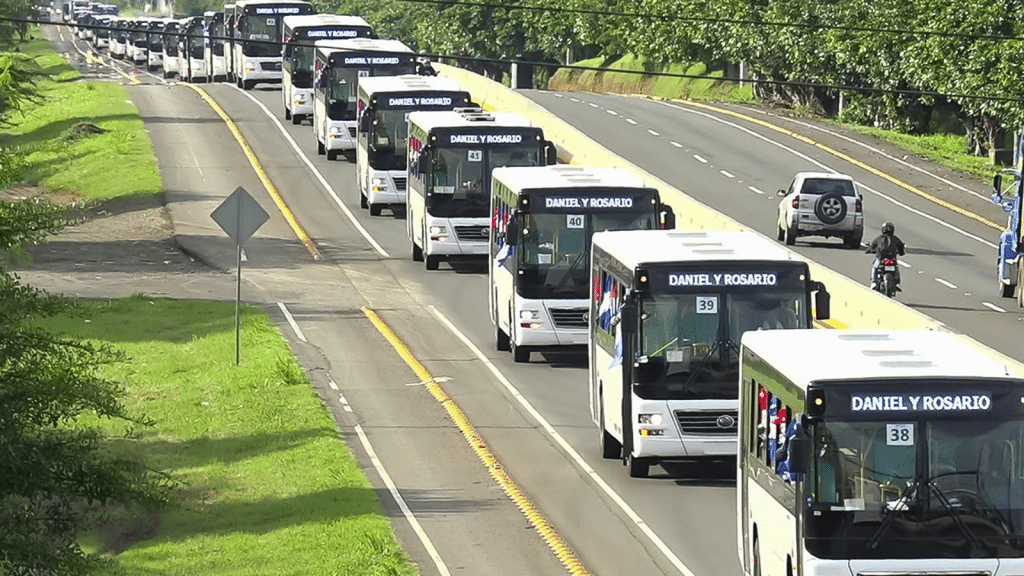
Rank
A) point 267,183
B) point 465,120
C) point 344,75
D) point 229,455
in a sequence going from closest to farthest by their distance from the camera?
point 229,455
point 465,120
point 344,75
point 267,183

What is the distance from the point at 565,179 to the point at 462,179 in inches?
373

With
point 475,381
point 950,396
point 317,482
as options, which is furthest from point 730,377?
point 475,381

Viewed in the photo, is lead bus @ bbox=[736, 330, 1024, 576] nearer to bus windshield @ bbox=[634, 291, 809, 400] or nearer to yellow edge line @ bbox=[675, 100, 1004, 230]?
bus windshield @ bbox=[634, 291, 809, 400]

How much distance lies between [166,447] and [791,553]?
1362 centimetres

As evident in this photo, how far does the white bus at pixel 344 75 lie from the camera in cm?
5800

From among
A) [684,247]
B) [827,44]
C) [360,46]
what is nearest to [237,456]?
[684,247]

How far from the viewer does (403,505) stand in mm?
23016

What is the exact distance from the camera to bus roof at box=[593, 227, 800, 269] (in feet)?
76.1

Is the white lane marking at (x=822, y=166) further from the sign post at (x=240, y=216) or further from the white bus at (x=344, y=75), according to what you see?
the sign post at (x=240, y=216)

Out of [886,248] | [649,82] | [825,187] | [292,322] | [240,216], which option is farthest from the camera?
[649,82]

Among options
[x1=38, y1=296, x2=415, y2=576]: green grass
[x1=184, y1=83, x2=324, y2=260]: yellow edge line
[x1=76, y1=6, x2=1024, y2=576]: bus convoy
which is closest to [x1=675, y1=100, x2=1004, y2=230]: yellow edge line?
[x1=184, y1=83, x2=324, y2=260]: yellow edge line

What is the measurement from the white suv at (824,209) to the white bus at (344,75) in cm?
1421

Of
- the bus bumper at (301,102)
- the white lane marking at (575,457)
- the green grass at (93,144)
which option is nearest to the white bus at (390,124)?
the green grass at (93,144)

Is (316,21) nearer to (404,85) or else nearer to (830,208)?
(404,85)
